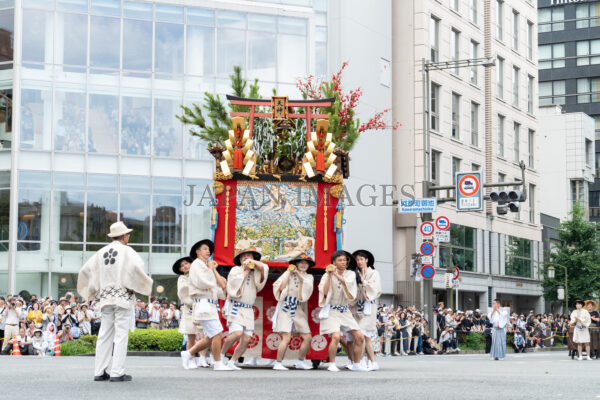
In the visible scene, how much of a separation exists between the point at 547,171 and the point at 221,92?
135 ft

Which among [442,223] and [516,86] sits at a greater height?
[516,86]

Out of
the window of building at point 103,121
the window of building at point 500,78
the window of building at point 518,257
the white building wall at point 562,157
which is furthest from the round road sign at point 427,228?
the white building wall at point 562,157

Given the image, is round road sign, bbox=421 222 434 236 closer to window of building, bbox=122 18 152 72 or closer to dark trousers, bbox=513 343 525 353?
dark trousers, bbox=513 343 525 353

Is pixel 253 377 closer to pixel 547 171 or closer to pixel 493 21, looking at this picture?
pixel 493 21

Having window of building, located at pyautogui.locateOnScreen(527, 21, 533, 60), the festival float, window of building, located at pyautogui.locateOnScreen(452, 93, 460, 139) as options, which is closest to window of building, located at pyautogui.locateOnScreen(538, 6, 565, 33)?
window of building, located at pyautogui.locateOnScreen(527, 21, 533, 60)

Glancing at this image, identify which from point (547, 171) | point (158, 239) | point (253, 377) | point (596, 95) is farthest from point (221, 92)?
point (596, 95)

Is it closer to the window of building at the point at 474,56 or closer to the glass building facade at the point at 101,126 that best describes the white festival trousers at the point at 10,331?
the glass building facade at the point at 101,126

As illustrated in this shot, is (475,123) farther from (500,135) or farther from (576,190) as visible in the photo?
(576,190)

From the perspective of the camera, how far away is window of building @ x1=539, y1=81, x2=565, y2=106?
8562 centimetres

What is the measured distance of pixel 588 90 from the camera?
8462 cm

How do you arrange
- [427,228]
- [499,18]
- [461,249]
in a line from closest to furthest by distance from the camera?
[427,228]
[461,249]
[499,18]

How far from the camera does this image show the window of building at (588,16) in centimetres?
8444

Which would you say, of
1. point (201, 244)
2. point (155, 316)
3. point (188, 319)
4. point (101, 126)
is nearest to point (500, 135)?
point (101, 126)

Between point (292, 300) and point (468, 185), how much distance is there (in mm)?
14714
